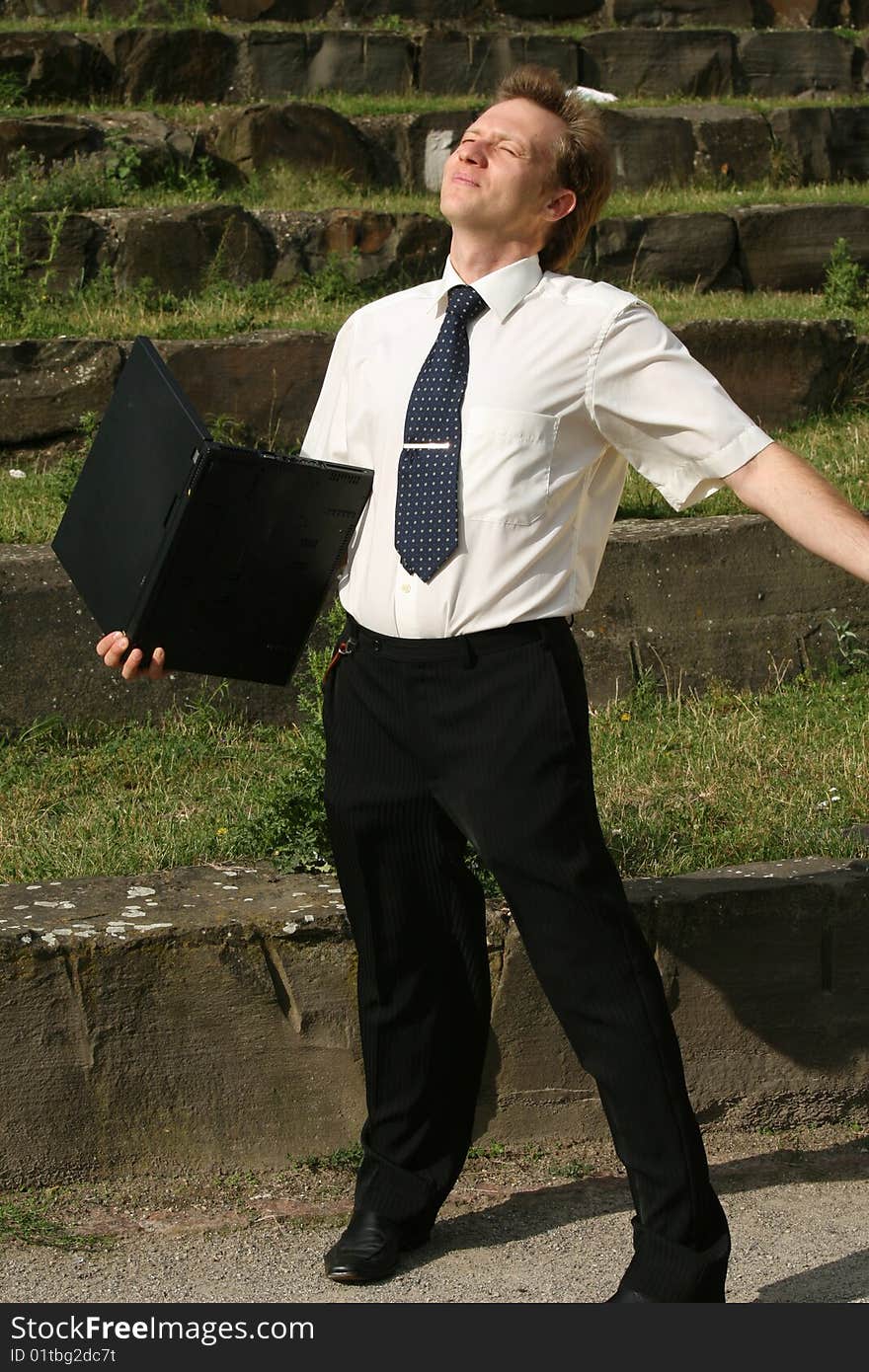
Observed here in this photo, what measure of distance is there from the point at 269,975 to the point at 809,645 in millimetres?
2755

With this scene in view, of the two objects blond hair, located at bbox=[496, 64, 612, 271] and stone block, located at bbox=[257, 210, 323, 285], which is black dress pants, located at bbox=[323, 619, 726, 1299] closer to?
blond hair, located at bbox=[496, 64, 612, 271]

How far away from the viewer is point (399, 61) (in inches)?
428

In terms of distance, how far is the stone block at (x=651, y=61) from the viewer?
11148mm

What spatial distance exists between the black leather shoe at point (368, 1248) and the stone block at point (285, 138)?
721cm

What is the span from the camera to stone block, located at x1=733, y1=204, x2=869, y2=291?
29.0ft

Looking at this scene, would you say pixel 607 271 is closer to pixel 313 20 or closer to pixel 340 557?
pixel 313 20

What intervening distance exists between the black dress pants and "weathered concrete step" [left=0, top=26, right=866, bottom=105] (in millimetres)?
7756

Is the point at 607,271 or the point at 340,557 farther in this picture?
the point at 607,271

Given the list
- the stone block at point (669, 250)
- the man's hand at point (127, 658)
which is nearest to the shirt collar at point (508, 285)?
the man's hand at point (127, 658)

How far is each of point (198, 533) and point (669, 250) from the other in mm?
6330

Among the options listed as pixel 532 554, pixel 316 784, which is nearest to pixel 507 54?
pixel 316 784

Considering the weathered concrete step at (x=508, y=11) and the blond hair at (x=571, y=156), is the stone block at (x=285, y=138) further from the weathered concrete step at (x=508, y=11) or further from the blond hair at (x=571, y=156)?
the blond hair at (x=571, y=156)

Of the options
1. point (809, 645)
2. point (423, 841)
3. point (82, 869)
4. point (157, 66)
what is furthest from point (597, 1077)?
point (157, 66)

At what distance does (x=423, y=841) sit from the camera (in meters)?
2.99
